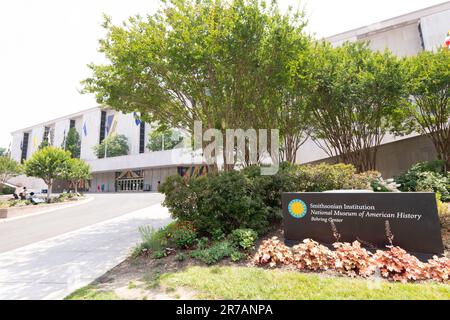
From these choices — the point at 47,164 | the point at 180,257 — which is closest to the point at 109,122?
the point at 47,164

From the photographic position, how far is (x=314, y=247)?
195 inches

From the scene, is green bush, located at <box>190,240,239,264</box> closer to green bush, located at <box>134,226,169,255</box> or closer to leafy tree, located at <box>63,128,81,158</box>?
green bush, located at <box>134,226,169,255</box>

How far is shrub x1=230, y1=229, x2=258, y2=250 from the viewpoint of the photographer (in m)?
5.87

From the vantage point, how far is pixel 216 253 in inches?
219

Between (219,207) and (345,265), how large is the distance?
11.7ft

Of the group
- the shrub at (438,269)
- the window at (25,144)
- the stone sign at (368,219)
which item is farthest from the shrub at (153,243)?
the window at (25,144)

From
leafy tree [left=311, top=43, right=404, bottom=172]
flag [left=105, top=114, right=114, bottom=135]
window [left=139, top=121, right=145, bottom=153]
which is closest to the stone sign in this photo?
leafy tree [left=311, top=43, right=404, bottom=172]

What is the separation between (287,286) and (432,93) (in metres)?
15.0

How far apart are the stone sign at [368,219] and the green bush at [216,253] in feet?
4.91

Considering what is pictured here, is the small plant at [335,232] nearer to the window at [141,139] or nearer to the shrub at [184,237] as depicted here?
the shrub at [184,237]

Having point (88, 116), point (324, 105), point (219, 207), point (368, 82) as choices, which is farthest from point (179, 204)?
point (88, 116)

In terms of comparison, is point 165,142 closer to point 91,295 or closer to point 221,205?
point 221,205

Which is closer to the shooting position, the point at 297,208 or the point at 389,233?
the point at 389,233

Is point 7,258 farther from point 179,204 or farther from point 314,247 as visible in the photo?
point 314,247
